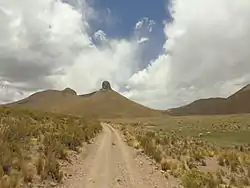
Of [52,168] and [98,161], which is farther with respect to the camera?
[98,161]

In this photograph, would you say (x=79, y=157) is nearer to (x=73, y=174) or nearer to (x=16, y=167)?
(x=73, y=174)

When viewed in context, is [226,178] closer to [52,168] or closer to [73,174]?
[73,174]

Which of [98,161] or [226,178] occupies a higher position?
[98,161]

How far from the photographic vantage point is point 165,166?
17.0 metres

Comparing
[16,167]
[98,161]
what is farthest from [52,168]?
[98,161]

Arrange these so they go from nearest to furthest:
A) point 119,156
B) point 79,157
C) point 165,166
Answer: point 165,166, point 79,157, point 119,156

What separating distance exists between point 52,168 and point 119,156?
777 centimetres

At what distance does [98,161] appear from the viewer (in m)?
17.8

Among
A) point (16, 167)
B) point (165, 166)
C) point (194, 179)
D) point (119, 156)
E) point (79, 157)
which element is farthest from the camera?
point (119, 156)

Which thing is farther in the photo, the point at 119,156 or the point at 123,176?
the point at 119,156

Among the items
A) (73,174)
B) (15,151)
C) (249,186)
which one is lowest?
(249,186)

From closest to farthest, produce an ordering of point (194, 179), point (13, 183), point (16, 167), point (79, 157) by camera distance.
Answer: point (13, 183)
point (16, 167)
point (194, 179)
point (79, 157)

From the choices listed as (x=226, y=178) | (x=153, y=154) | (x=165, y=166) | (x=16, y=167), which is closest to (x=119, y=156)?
(x=153, y=154)

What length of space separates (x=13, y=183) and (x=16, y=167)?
1.80 metres
